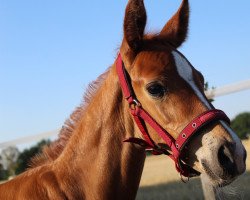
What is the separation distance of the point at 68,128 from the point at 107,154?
0.64 m

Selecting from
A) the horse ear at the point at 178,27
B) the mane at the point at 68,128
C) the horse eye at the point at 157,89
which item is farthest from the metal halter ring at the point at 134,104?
the horse ear at the point at 178,27

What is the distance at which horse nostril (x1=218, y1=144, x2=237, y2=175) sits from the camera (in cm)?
311

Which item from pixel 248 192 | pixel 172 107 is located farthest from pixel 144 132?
pixel 248 192

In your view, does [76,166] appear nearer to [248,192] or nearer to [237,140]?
[237,140]

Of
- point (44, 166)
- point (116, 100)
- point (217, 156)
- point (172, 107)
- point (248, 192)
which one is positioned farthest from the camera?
point (248, 192)

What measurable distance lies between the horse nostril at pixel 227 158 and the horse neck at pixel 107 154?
2.74 ft

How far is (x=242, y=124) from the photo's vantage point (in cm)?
2670

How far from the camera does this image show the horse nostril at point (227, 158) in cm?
311

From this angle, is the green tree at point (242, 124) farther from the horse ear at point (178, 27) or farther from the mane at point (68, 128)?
the mane at point (68, 128)

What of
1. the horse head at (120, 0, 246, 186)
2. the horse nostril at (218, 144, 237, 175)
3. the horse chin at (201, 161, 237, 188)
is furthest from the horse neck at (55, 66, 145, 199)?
the horse nostril at (218, 144, 237, 175)

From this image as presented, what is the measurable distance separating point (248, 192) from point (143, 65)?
6.15m

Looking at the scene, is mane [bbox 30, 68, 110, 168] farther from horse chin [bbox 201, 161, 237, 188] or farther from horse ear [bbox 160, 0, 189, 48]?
horse chin [bbox 201, 161, 237, 188]

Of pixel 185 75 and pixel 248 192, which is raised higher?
pixel 185 75

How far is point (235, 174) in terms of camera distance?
10.4ft
